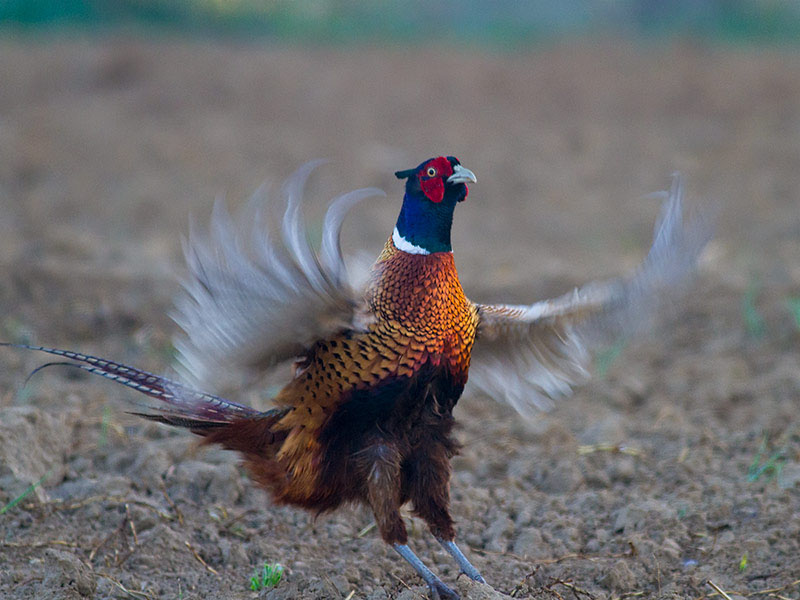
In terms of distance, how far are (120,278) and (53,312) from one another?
607 mm

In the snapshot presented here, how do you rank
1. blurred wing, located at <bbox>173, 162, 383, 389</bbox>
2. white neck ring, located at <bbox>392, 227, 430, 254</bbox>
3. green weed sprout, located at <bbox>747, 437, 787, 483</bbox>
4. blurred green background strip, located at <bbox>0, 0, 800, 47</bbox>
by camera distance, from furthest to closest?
blurred green background strip, located at <bbox>0, 0, 800, 47</bbox>
green weed sprout, located at <bbox>747, 437, 787, 483</bbox>
white neck ring, located at <bbox>392, 227, 430, 254</bbox>
blurred wing, located at <bbox>173, 162, 383, 389</bbox>

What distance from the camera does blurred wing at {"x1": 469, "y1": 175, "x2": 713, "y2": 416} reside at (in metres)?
3.22

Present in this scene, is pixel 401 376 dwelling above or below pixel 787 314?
below

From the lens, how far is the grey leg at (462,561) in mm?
3051

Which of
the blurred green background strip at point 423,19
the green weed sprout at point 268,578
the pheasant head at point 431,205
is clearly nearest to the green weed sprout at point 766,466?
the pheasant head at point 431,205

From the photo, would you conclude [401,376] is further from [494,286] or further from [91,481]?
[494,286]

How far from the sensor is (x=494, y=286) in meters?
6.25

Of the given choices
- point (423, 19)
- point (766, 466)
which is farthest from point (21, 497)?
point (423, 19)

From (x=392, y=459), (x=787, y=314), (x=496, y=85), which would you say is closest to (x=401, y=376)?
(x=392, y=459)

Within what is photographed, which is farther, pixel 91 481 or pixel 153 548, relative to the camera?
pixel 91 481

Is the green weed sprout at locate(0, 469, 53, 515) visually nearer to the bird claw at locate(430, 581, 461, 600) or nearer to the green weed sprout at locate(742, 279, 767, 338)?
the bird claw at locate(430, 581, 461, 600)

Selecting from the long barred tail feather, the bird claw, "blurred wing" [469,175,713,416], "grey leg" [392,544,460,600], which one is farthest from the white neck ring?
the bird claw

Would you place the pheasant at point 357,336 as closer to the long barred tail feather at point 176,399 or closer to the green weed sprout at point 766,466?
the long barred tail feather at point 176,399

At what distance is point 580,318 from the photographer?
3.30 metres
